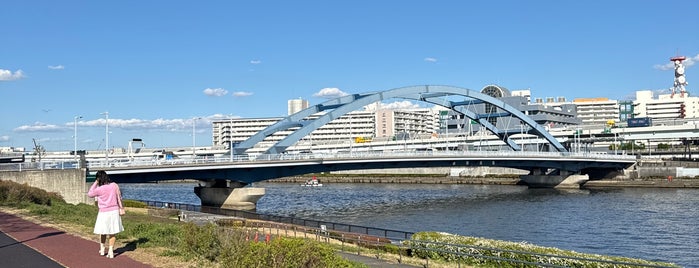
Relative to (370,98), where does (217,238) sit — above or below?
below

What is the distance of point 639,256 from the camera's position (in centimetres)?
3394

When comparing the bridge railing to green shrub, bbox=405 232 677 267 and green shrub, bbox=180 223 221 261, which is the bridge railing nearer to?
green shrub, bbox=405 232 677 267

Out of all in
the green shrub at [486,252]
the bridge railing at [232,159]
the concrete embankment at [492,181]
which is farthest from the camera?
the concrete embankment at [492,181]

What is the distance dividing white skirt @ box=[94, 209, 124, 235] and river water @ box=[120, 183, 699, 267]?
90.2ft

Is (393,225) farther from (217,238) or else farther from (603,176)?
(603,176)

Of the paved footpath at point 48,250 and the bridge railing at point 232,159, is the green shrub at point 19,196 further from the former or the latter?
the bridge railing at point 232,159

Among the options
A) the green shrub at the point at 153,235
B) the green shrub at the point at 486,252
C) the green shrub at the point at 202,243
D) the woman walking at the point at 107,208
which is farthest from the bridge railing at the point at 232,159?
the green shrub at the point at 202,243

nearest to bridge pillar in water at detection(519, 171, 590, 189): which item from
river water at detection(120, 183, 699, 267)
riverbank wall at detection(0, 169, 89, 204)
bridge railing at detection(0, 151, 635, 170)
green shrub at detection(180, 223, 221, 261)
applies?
bridge railing at detection(0, 151, 635, 170)

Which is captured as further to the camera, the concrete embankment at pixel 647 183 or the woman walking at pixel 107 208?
the concrete embankment at pixel 647 183

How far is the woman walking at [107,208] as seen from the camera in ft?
46.2

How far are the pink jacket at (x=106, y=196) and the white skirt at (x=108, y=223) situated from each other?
12cm

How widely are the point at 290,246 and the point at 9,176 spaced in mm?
39274

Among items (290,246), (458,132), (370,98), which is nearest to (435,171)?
(370,98)

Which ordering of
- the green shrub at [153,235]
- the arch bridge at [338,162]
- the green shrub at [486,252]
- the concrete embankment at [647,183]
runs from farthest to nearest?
the concrete embankment at [647,183] → the arch bridge at [338,162] → the green shrub at [486,252] → the green shrub at [153,235]
